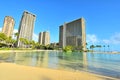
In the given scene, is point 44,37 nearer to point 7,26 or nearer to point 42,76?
point 7,26

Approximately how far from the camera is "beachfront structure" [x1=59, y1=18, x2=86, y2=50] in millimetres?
138350

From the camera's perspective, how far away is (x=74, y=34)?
507ft

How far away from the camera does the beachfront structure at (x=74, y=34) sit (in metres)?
138

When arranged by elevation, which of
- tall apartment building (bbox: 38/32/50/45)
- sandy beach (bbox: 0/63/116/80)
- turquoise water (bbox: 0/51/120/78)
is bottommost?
turquoise water (bbox: 0/51/120/78)

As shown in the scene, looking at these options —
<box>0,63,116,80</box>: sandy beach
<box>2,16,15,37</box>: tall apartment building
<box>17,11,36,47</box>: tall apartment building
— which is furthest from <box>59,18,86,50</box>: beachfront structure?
<box>0,63,116,80</box>: sandy beach

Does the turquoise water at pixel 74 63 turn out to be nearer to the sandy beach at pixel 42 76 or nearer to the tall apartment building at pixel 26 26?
the sandy beach at pixel 42 76

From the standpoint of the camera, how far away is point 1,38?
222 ft

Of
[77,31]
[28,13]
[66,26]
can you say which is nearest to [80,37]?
[77,31]

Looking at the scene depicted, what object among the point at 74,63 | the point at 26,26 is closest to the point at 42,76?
the point at 74,63

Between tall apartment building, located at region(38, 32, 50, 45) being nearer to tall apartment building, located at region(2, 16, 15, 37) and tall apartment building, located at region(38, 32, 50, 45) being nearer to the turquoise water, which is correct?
tall apartment building, located at region(2, 16, 15, 37)

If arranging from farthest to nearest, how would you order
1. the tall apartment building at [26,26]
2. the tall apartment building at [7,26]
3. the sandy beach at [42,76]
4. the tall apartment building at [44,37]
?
the tall apartment building at [44,37] → the tall apartment building at [26,26] → the tall apartment building at [7,26] → the sandy beach at [42,76]

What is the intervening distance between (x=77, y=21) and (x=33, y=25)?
6277 centimetres

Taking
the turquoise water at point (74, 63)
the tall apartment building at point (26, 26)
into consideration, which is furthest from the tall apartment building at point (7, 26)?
the turquoise water at point (74, 63)

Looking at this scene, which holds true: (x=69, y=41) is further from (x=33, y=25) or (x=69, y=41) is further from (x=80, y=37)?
(x=33, y=25)
